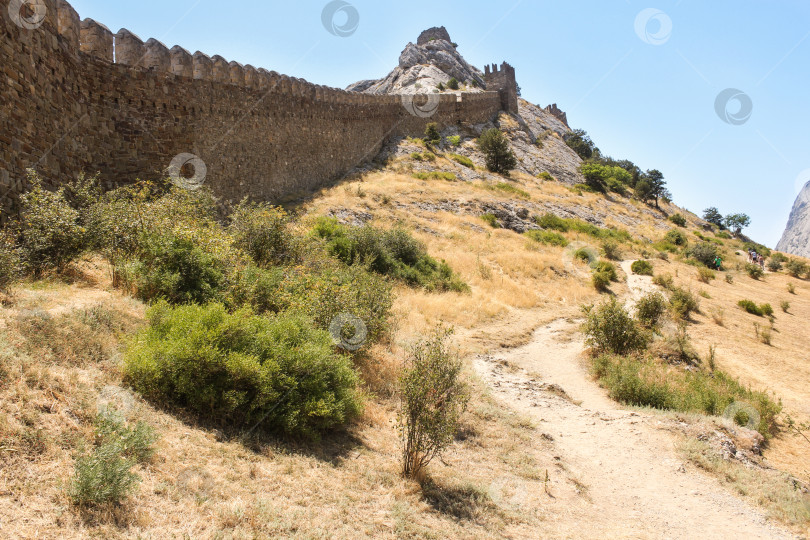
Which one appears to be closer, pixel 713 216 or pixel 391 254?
pixel 391 254

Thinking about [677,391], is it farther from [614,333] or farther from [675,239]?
[675,239]

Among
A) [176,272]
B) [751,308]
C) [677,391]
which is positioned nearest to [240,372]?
[176,272]

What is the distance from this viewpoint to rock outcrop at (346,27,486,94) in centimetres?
4628

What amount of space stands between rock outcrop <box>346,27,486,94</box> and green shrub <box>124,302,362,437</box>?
40964 mm

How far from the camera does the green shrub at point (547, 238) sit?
24.3 meters

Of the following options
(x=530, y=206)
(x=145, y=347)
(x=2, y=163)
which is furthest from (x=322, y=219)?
(x=530, y=206)

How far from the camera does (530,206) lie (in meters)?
29.2

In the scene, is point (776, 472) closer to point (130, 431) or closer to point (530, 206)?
point (130, 431)

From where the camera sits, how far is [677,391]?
9984 millimetres
